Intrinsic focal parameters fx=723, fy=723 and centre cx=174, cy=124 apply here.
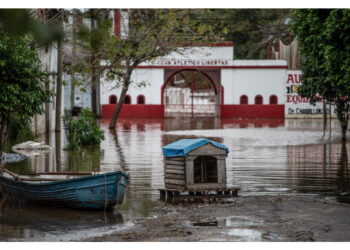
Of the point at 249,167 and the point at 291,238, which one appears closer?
the point at 291,238

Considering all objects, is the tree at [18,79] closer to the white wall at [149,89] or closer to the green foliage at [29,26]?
the green foliage at [29,26]

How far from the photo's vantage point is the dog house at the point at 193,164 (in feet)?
43.8

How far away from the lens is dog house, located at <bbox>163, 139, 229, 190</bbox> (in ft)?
43.8

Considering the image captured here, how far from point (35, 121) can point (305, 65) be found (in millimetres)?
11758

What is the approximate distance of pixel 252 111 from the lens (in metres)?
54.4

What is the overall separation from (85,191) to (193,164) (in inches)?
92.3

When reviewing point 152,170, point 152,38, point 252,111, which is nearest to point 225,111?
point 252,111

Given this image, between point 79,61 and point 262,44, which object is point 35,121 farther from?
point 262,44

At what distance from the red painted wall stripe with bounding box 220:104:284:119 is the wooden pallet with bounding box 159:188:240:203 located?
133 ft

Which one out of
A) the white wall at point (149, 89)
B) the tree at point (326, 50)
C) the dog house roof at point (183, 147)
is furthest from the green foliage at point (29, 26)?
the white wall at point (149, 89)

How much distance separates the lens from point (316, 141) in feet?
98.4

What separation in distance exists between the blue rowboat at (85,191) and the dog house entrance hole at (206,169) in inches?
84.8

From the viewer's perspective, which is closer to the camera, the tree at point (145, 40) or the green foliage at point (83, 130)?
the green foliage at point (83, 130)

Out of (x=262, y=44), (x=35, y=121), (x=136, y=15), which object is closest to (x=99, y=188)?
(x=35, y=121)
